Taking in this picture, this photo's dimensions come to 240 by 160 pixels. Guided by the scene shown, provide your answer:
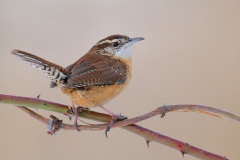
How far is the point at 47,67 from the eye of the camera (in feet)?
4.67

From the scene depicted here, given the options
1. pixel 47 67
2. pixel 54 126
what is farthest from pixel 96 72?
pixel 54 126

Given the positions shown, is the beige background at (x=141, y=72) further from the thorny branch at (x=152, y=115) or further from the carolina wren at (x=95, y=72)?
the thorny branch at (x=152, y=115)

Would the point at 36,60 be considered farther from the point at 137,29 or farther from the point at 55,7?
the point at 55,7

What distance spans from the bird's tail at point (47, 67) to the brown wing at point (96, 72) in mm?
31

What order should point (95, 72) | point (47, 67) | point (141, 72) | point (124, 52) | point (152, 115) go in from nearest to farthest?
point (152, 115)
point (47, 67)
point (95, 72)
point (124, 52)
point (141, 72)

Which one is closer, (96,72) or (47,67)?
(47,67)

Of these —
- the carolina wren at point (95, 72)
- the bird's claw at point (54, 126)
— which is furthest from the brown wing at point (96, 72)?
the bird's claw at point (54, 126)

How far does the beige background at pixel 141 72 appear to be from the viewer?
2.85 metres

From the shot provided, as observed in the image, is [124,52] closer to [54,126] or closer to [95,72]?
[95,72]

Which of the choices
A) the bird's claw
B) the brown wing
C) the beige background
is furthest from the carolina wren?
the beige background

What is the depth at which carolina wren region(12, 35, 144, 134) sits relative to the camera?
1.46 meters

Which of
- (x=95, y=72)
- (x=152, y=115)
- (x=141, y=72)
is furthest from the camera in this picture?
(x=141, y=72)

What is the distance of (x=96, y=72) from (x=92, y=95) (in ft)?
0.68

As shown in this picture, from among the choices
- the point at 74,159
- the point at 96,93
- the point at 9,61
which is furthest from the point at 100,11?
the point at 96,93
